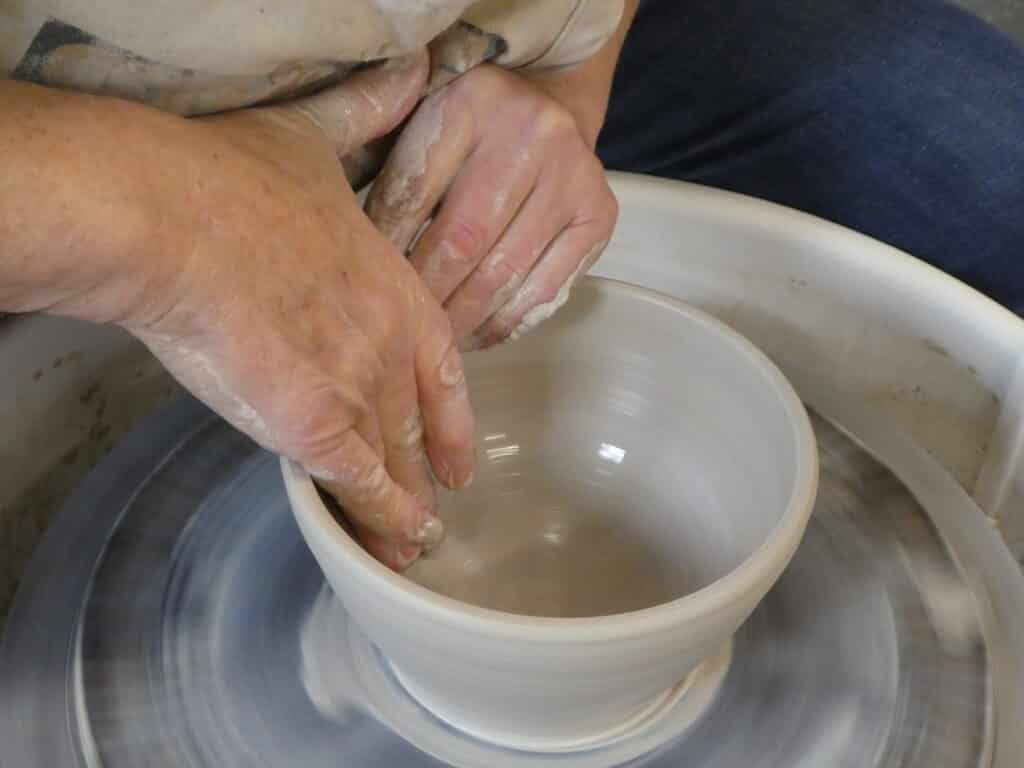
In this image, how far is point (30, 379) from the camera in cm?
98

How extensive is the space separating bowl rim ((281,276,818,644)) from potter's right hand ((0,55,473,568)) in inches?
1.4

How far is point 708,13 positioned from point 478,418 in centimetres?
57

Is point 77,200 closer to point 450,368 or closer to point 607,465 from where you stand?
point 450,368

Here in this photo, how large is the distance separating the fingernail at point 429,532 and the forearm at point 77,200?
11.3 inches

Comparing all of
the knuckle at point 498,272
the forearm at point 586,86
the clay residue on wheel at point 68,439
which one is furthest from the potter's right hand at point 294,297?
the clay residue on wheel at point 68,439

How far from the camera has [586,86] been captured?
1.03m

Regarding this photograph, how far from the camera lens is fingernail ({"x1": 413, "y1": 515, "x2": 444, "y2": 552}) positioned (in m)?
0.82

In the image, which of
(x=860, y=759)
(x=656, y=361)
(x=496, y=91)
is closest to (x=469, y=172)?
(x=496, y=91)

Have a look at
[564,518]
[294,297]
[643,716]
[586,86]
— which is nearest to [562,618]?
[643,716]

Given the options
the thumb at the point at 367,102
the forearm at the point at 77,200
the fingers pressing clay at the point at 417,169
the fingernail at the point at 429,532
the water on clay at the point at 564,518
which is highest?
the forearm at the point at 77,200

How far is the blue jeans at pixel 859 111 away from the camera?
46.7 inches

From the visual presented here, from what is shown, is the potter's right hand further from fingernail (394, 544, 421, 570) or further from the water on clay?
the water on clay

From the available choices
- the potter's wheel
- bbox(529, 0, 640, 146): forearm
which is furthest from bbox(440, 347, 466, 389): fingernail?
bbox(529, 0, 640, 146): forearm

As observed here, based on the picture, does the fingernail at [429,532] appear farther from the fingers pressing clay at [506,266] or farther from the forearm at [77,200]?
the forearm at [77,200]
